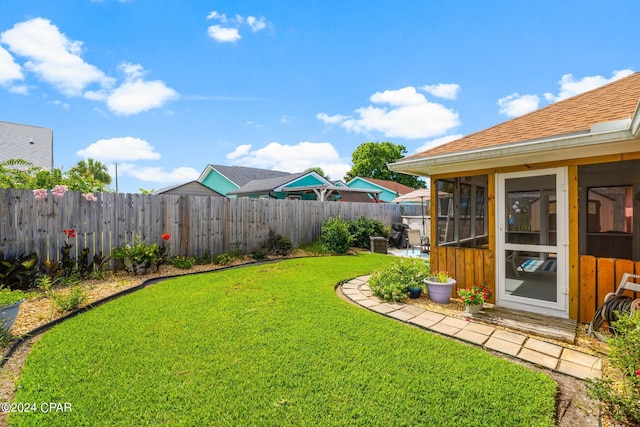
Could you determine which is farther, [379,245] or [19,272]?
[379,245]

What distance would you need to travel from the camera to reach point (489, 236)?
4.37m

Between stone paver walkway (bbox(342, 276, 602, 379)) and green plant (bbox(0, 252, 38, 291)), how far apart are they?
5.61 metres

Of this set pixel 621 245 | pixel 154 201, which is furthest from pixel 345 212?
pixel 621 245

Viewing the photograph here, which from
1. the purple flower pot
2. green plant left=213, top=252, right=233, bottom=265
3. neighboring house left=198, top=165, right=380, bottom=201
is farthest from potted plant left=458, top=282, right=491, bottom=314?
neighboring house left=198, top=165, right=380, bottom=201

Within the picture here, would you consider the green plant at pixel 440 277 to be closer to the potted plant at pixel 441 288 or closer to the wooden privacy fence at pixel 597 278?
the potted plant at pixel 441 288

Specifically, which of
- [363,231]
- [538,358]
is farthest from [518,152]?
[363,231]

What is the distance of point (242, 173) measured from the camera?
22578mm

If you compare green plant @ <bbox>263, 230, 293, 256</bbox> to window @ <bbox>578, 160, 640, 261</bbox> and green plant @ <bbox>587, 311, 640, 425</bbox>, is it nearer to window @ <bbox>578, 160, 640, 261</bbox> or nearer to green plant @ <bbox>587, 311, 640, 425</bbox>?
window @ <bbox>578, 160, 640, 261</bbox>

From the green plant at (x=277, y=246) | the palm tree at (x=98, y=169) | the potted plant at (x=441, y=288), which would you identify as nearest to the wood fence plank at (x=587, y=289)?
the potted plant at (x=441, y=288)

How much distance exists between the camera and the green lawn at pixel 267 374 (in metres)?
1.96

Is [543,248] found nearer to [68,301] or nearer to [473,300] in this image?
[473,300]

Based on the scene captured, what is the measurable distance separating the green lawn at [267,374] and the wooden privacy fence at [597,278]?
187cm

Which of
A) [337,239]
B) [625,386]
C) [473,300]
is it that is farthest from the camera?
[337,239]

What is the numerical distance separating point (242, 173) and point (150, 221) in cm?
1605
